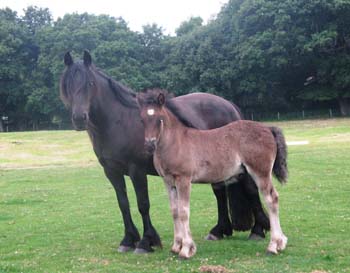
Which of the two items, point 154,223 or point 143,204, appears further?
point 154,223

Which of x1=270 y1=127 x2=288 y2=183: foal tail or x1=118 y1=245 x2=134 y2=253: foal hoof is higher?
x1=270 y1=127 x2=288 y2=183: foal tail

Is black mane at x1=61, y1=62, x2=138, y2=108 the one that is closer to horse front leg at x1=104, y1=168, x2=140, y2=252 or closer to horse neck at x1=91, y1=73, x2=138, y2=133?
horse neck at x1=91, y1=73, x2=138, y2=133

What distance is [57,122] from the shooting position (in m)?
60.9

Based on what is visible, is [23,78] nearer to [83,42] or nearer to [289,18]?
[83,42]

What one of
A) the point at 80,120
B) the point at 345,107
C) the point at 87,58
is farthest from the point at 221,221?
the point at 345,107

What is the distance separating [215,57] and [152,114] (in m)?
48.9

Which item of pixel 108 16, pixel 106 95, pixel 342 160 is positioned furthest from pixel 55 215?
pixel 108 16

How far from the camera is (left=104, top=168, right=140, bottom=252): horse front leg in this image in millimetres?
8242

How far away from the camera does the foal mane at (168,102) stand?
7306 mm

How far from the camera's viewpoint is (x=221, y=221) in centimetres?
912

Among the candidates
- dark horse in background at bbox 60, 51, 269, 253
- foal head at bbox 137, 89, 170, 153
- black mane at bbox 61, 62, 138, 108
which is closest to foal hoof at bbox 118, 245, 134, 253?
dark horse in background at bbox 60, 51, 269, 253

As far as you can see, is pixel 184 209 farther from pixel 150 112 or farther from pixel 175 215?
pixel 150 112

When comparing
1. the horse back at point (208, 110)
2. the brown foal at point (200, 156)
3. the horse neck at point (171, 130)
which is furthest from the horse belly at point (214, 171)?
the horse back at point (208, 110)

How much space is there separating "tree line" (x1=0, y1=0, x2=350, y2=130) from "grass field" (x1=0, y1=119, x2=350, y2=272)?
94.9 feet
